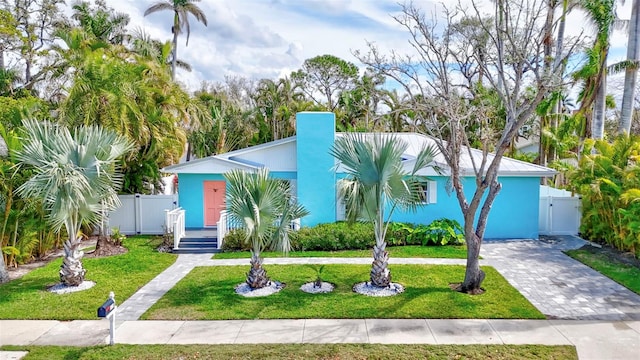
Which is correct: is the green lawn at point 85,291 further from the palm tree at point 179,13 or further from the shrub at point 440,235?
the palm tree at point 179,13

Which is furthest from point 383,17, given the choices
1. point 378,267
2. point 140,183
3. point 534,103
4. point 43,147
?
point 140,183

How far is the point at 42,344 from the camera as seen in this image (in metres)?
7.50

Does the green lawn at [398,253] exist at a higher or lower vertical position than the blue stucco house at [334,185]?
lower

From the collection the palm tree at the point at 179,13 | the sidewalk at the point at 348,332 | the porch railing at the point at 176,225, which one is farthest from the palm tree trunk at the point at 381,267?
the palm tree at the point at 179,13

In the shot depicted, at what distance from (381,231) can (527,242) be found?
846 cm

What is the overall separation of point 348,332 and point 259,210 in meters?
3.39

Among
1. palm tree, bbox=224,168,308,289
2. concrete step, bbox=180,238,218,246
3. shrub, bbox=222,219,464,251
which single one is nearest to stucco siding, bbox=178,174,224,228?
concrete step, bbox=180,238,218,246

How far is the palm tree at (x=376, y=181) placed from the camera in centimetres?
951

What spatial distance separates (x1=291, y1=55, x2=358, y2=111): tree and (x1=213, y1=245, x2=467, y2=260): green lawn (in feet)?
79.6

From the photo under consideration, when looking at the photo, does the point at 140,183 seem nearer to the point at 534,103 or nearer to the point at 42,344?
the point at 42,344

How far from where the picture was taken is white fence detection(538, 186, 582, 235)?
16.6 m

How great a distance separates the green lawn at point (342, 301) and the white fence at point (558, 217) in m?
6.72

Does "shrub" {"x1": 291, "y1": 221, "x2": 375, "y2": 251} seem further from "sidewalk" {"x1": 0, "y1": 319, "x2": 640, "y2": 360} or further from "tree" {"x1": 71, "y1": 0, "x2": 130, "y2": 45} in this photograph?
"tree" {"x1": 71, "y1": 0, "x2": 130, "y2": 45}

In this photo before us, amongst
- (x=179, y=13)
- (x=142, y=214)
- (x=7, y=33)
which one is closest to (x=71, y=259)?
(x=142, y=214)
